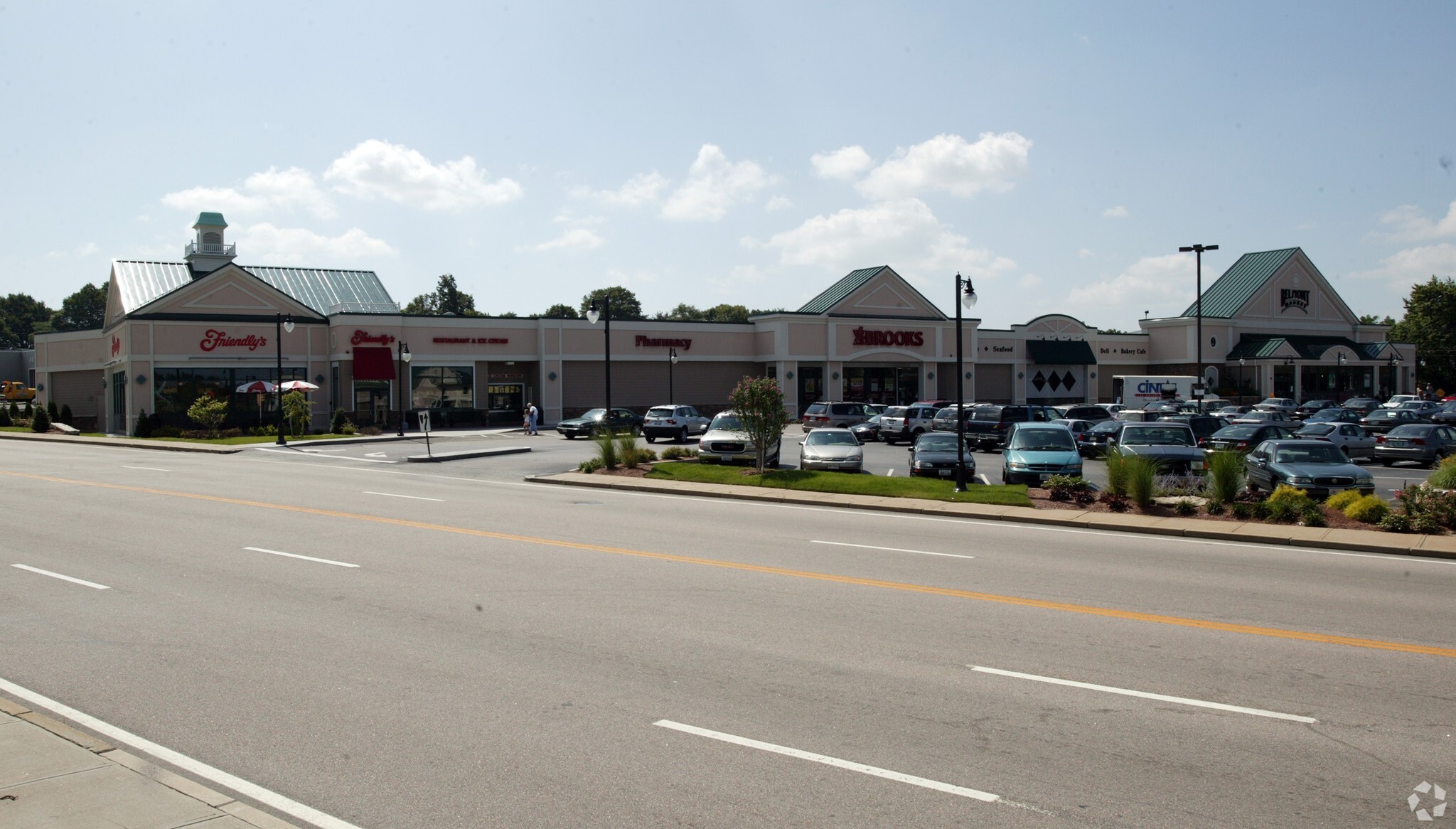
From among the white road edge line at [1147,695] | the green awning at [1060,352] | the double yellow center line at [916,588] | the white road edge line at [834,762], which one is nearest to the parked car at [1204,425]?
the double yellow center line at [916,588]

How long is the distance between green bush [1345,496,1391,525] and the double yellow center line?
29.8 feet

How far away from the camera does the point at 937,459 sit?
25.8 metres

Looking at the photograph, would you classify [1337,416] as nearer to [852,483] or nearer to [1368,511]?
[1368,511]

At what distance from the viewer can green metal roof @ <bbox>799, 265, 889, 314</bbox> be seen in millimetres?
62844

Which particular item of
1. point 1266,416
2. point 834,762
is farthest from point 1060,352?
point 834,762

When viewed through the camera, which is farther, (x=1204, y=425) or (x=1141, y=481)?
(x=1204, y=425)

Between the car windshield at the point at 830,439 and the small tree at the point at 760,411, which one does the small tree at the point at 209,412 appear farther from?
the car windshield at the point at 830,439

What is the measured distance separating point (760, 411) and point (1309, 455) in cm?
1227

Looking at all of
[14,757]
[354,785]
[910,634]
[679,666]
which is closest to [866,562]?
[910,634]

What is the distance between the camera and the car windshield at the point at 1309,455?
21.5 meters

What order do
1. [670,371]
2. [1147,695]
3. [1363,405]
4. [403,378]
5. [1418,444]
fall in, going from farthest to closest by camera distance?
[1363,405]
[670,371]
[403,378]
[1418,444]
[1147,695]

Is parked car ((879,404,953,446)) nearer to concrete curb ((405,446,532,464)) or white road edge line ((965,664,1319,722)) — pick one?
concrete curb ((405,446,532,464))

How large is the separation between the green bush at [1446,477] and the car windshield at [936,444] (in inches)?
406

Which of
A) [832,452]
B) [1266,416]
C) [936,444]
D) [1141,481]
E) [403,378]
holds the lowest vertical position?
[1141,481]
